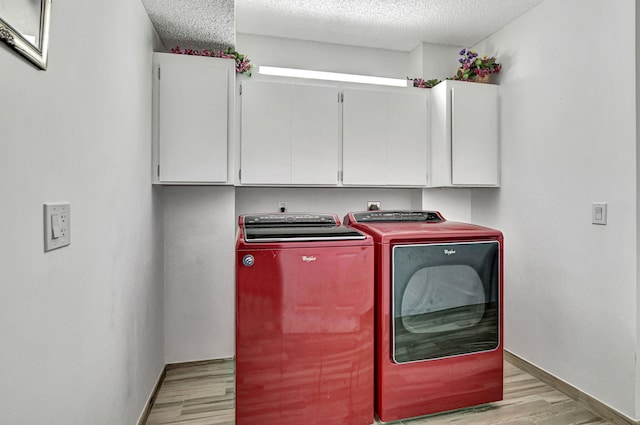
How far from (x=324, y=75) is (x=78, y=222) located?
236 cm

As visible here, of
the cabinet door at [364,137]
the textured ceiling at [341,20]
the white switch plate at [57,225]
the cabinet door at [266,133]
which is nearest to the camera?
the white switch plate at [57,225]

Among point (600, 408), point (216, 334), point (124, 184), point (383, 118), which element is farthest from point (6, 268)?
A: point (600, 408)

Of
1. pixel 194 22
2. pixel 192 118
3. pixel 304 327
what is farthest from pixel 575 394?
pixel 194 22

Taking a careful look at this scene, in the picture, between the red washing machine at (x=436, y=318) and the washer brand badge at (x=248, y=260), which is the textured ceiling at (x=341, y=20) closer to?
the washer brand badge at (x=248, y=260)

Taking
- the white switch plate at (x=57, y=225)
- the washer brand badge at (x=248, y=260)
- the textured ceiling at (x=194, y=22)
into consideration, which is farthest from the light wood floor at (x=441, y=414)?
the textured ceiling at (x=194, y=22)

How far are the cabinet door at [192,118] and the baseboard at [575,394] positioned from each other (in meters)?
→ 2.56

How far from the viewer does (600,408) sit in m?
2.00

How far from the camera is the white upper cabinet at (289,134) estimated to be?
8.00ft

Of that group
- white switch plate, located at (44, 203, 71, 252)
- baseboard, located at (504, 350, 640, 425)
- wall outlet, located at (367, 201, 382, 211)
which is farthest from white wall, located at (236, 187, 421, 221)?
white switch plate, located at (44, 203, 71, 252)

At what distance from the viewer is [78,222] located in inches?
44.3

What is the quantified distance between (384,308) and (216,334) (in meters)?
1.39

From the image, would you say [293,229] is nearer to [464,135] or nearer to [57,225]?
[57,225]

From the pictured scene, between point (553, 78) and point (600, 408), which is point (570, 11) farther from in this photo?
point (600, 408)

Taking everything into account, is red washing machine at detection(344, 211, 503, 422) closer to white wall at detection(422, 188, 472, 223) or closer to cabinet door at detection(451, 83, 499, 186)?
cabinet door at detection(451, 83, 499, 186)
